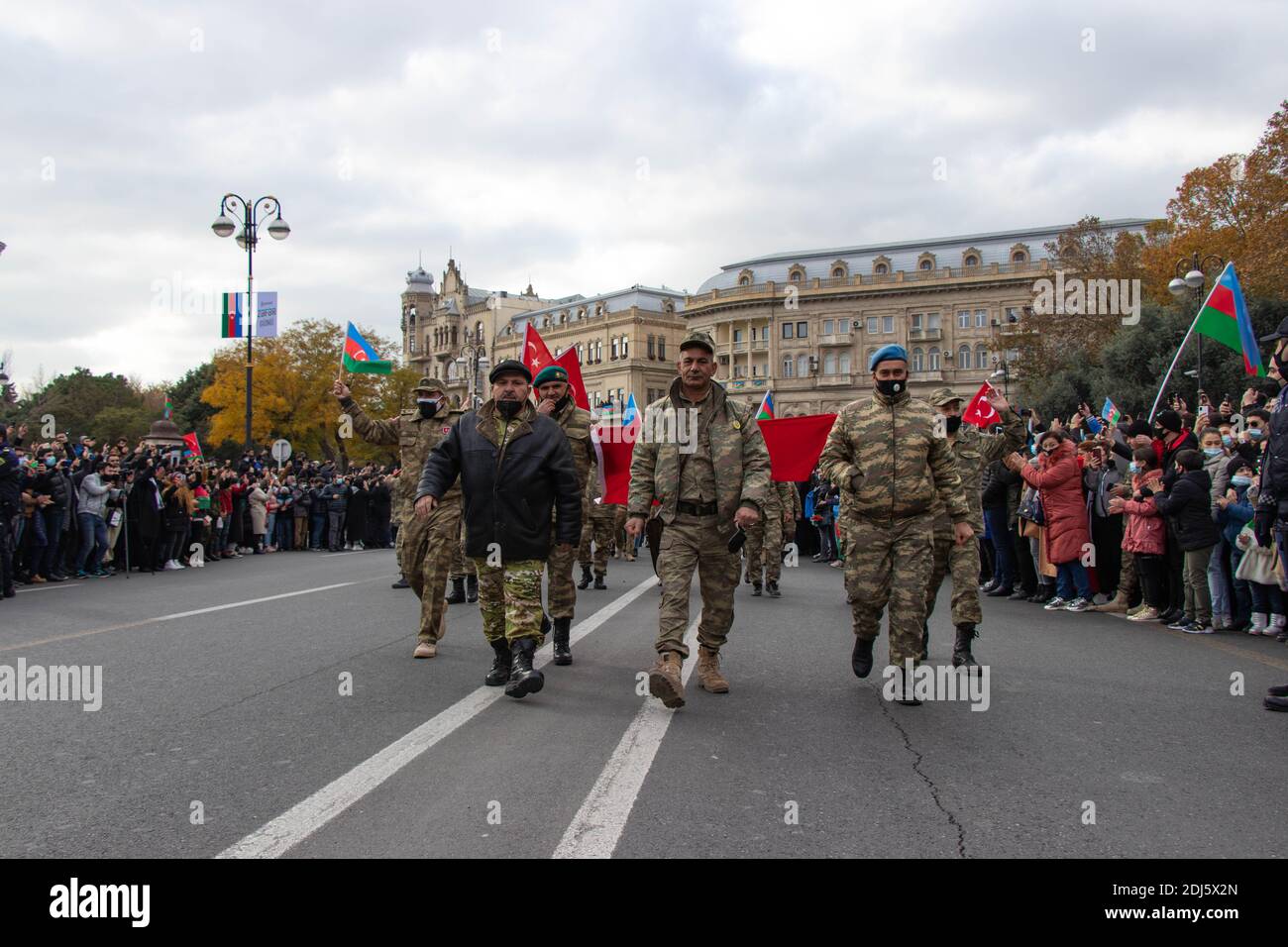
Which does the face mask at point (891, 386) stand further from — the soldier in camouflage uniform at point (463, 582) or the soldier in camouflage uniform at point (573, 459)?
the soldier in camouflage uniform at point (463, 582)

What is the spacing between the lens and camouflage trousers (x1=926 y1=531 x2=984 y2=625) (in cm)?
763

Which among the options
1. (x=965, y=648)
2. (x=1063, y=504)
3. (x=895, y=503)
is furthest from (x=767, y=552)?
(x=895, y=503)

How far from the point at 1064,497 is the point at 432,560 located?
772 centimetres

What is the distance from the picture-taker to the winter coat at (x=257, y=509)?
24.1 metres

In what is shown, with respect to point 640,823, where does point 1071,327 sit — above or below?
above

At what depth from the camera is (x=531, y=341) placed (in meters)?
11.9

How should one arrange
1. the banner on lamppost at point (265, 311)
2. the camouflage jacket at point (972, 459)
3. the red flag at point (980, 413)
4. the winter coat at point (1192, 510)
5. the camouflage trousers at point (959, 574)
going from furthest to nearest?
the banner on lamppost at point (265, 311) → the red flag at point (980, 413) → the winter coat at point (1192, 510) → the camouflage jacket at point (972, 459) → the camouflage trousers at point (959, 574)

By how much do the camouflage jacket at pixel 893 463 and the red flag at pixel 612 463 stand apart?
3218 millimetres

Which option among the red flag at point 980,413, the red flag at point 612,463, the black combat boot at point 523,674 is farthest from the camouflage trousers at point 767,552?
the black combat boot at point 523,674

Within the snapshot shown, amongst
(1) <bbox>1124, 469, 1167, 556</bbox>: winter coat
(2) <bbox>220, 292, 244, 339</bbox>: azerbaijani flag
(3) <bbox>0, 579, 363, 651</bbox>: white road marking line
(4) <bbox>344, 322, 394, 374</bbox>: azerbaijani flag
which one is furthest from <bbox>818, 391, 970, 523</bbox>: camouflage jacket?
(2) <bbox>220, 292, 244, 339</bbox>: azerbaijani flag

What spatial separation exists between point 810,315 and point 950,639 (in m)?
93.2

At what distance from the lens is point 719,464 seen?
21.9 ft
